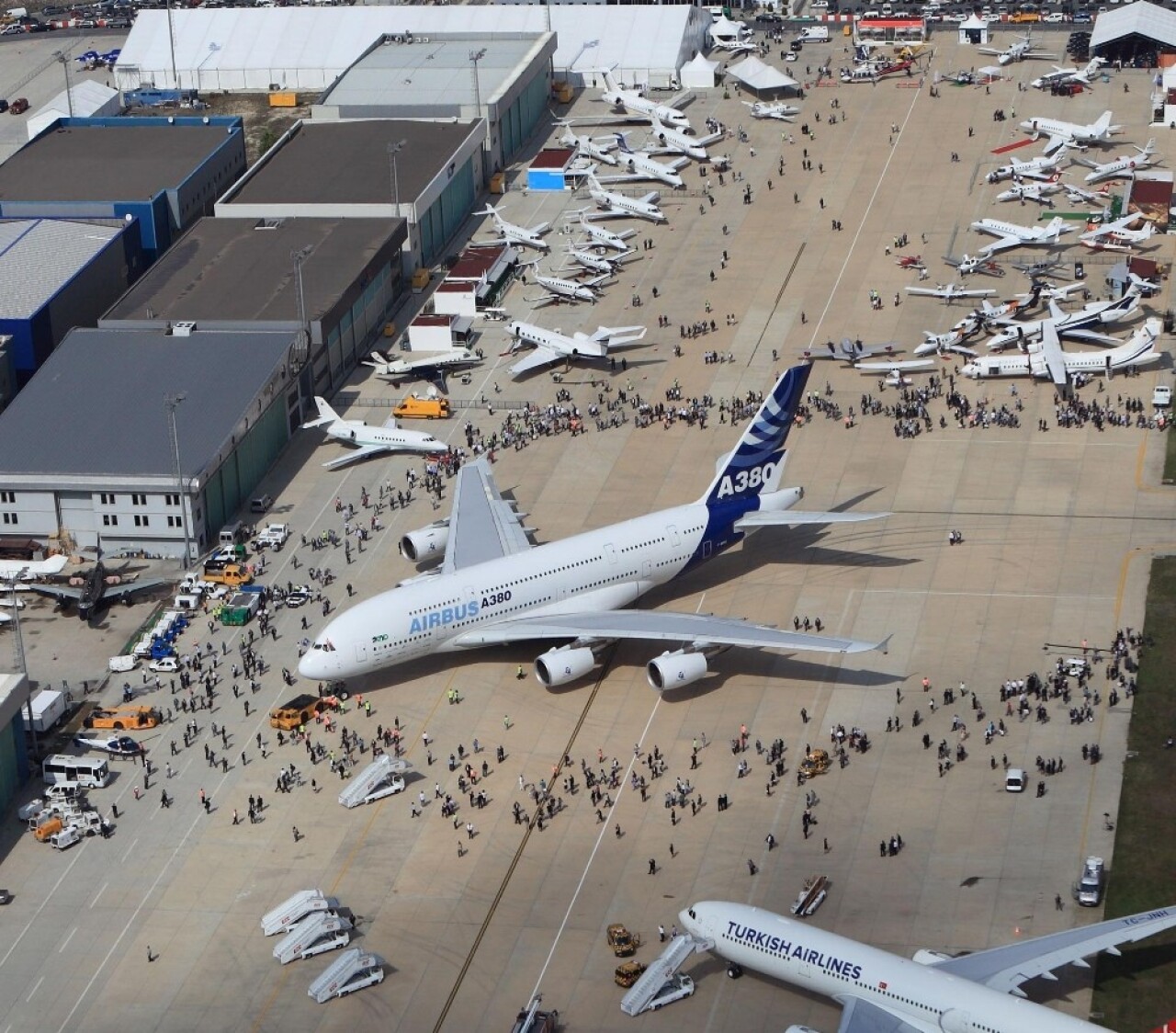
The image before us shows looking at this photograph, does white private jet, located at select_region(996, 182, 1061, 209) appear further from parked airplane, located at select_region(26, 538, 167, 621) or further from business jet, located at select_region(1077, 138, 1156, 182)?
parked airplane, located at select_region(26, 538, 167, 621)

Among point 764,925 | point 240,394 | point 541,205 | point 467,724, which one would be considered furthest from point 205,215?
point 764,925

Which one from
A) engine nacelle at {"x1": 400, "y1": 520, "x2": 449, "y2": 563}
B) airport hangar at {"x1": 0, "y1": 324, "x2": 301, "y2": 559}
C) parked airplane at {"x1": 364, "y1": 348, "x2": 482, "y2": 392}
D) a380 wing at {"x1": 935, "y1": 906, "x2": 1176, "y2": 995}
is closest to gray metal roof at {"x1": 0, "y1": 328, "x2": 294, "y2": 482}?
airport hangar at {"x1": 0, "y1": 324, "x2": 301, "y2": 559}

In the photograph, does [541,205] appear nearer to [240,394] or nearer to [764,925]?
[240,394]

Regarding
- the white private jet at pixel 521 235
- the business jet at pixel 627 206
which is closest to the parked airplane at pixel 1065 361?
the business jet at pixel 627 206

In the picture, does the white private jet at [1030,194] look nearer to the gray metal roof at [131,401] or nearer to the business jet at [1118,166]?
the business jet at [1118,166]

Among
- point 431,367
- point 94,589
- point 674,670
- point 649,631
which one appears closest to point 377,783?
point 674,670

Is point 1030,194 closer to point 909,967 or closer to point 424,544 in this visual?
point 424,544
